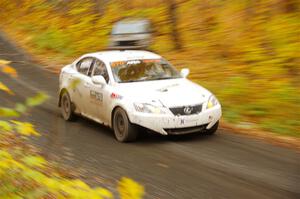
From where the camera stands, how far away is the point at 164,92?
9906 mm

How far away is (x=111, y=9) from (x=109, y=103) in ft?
61.5

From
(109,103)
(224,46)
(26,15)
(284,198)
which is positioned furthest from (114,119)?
(26,15)

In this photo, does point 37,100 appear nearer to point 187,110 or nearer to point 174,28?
point 187,110

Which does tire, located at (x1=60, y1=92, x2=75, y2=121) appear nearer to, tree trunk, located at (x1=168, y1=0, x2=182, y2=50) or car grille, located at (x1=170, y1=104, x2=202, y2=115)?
car grille, located at (x1=170, y1=104, x2=202, y2=115)

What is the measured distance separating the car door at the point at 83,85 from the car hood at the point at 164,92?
1.23 meters

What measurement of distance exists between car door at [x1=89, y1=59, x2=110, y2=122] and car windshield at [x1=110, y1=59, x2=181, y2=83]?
0.27 metres

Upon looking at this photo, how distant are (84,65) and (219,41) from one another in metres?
8.32

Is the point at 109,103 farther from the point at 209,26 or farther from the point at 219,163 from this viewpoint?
the point at 209,26

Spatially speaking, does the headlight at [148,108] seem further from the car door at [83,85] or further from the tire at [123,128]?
the car door at [83,85]

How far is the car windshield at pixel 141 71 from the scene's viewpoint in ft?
35.0

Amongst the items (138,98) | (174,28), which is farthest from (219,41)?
(138,98)

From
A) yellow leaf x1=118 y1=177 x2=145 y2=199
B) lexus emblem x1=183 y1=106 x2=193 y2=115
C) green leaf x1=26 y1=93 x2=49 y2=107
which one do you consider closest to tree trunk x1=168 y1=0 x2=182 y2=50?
lexus emblem x1=183 y1=106 x2=193 y2=115

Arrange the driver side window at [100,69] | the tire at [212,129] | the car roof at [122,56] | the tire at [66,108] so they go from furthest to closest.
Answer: the tire at [66,108]
the car roof at [122,56]
the driver side window at [100,69]
the tire at [212,129]

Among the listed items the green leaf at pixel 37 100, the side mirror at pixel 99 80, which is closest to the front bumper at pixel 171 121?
the side mirror at pixel 99 80
